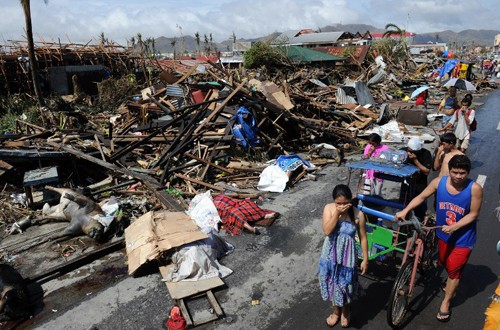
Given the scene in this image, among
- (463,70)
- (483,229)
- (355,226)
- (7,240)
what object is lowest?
(7,240)

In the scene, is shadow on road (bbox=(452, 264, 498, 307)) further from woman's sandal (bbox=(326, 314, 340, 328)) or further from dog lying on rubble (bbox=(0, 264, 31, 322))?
dog lying on rubble (bbox=(0, 264, 31, 322))

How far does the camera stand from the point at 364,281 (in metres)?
4.76

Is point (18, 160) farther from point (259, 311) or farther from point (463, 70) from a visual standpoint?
point (463, 70)

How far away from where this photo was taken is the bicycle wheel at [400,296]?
3.64 meters

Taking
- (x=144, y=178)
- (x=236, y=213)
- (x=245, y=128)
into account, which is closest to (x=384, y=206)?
(x=236, y=213)

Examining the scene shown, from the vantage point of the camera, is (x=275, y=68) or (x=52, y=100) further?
(x=275, y=68)

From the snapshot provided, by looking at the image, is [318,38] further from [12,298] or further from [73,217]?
[12,298]

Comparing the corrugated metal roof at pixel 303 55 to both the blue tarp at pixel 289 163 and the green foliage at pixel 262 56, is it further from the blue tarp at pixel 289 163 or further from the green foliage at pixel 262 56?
the blue tarp at pixel 289 163

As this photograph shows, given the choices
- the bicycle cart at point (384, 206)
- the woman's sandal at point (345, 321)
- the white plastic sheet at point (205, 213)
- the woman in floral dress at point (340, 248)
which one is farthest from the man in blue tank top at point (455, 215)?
the white plastic sheet at point (205, 213)

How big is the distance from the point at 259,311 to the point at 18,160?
745 centimetres

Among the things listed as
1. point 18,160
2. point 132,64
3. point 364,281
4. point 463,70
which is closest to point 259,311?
point 364,281

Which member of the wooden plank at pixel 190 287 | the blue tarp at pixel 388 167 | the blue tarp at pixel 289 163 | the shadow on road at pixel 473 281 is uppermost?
the blue tarp at pixel 388 167

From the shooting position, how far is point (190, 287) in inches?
183

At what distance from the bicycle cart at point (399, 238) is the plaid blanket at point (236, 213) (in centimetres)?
222
